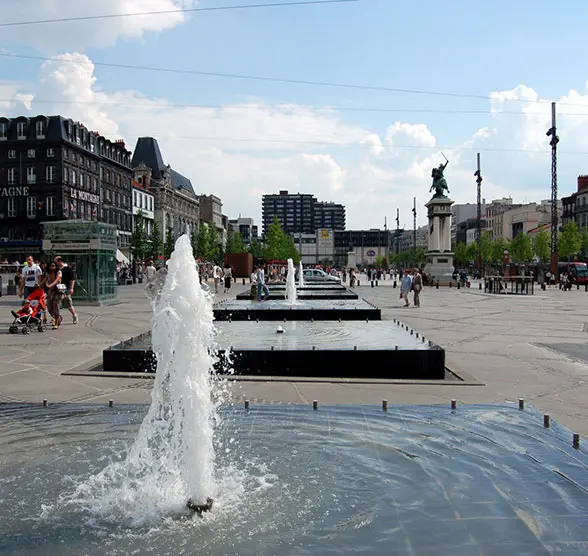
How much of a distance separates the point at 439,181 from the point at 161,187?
54640mm

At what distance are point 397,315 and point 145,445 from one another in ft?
59.0

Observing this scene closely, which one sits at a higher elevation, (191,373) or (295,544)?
(191,373)

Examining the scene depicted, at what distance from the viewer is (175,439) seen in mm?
5500

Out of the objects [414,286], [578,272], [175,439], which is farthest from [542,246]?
[175,439]

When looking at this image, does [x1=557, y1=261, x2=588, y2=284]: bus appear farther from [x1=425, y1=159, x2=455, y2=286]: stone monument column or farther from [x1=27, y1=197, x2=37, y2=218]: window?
[x1=27, y1=197, x2=37, y2=218]: window

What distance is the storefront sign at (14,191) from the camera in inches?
2709

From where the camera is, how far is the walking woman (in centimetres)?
1694

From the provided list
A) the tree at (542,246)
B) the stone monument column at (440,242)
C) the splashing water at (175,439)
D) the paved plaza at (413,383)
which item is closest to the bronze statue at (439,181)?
the stone monument column at (440,242)

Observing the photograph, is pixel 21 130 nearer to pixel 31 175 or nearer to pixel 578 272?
pixel 31 175

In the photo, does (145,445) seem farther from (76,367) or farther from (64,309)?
(64,309)

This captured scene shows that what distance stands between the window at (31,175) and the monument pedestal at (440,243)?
41.6m

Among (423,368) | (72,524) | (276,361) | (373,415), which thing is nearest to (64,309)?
(276,361)

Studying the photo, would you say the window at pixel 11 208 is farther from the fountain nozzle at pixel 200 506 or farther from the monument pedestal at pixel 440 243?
the fountain nozzle at pixel 200 506

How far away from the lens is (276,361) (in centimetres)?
1035
